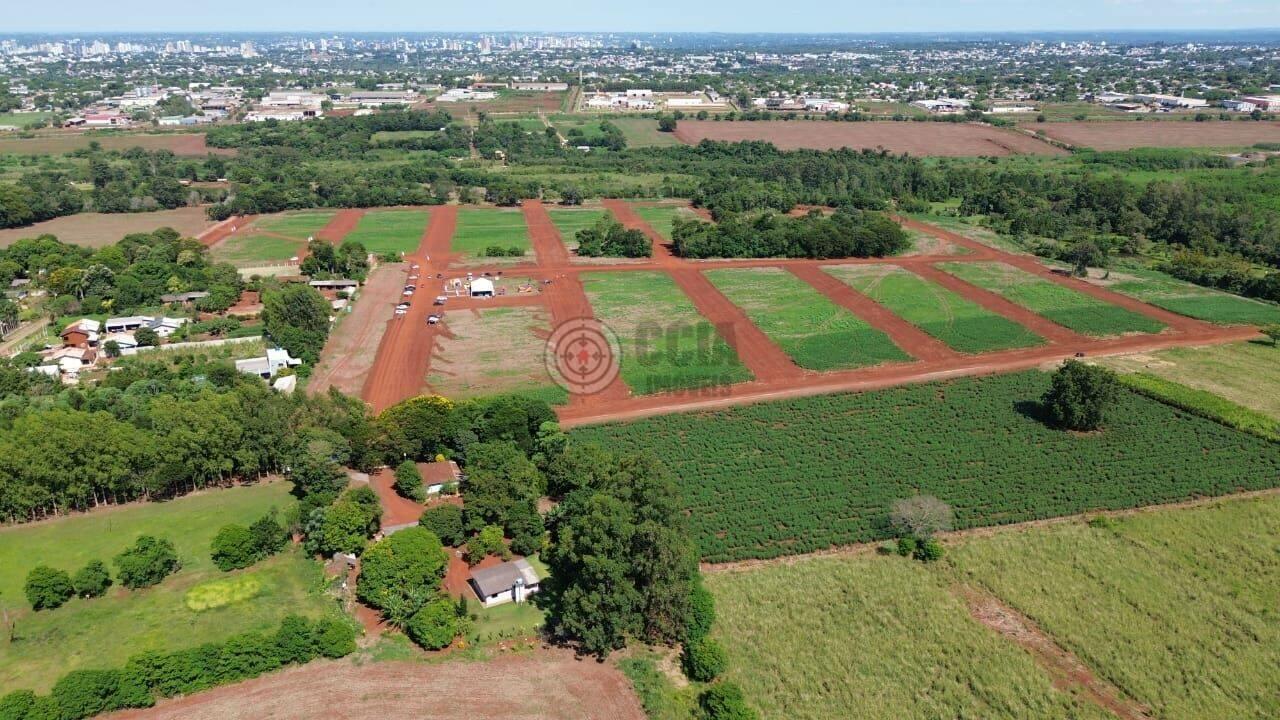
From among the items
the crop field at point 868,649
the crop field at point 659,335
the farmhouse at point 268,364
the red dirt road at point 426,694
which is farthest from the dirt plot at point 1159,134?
the red dirt road at point 426,694

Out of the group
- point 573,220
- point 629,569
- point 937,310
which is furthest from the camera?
point 573,220

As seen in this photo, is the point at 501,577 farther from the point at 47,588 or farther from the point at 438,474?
the point at 47,588

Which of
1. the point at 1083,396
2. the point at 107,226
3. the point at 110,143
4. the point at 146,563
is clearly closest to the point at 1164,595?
the point at 1083,396

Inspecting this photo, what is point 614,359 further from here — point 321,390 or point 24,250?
point 24,250

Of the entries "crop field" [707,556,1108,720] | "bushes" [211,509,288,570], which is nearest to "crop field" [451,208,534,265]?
"bushes" [211,509,288,570]

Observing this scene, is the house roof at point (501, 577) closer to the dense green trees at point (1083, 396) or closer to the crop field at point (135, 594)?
the crop field at point (135, 594)

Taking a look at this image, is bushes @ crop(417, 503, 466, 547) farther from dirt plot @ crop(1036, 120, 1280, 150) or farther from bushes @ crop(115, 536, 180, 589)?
dirt plot @ crop(1036, 120, 1280, 150)
